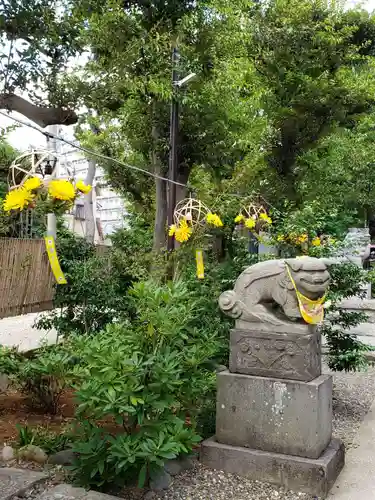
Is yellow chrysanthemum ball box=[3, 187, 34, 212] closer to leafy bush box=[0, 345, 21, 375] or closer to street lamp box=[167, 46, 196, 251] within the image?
leafy bush box=[0, 345, 21, 375]

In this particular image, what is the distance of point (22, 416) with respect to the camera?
494cm

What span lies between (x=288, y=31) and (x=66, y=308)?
26.8 feet

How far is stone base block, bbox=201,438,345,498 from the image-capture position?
3.74m

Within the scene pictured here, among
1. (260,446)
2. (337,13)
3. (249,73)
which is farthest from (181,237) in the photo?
(337,13)

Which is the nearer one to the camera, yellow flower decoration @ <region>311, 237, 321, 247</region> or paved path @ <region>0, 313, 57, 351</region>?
yellow flower decoration @ <region>311, 237, 321, 247</region>

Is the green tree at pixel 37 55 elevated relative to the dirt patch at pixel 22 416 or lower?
elevated

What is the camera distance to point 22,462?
3855mm

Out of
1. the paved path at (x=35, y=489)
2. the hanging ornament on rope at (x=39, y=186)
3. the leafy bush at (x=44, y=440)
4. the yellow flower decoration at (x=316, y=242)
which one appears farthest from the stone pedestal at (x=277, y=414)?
the hanging ornament on rope at (x=39, y=186)

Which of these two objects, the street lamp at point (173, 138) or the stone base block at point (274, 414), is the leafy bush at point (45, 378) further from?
the street lamp at point (173, 138)

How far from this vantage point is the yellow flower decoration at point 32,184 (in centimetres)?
419

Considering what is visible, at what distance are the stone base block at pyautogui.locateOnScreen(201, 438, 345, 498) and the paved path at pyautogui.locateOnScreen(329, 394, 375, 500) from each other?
2.6 inches

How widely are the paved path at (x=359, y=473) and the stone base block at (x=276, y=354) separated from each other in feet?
2.61

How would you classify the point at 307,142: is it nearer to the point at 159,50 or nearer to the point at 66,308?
the point at 159,50

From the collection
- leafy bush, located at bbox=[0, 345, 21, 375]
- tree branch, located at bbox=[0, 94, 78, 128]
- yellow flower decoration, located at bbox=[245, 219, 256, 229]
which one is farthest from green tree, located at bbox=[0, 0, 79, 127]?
yellow flower decoration, located at bbox=[245, 219, 256, 229]
